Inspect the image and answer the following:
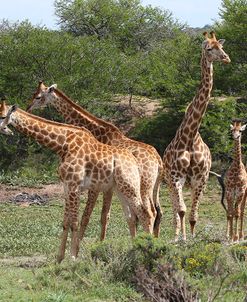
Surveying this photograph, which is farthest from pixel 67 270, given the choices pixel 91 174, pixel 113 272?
pixel 91 174

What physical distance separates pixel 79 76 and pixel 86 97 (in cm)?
78

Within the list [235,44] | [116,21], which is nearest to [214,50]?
[235,44]

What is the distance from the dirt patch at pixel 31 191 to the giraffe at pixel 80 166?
8912mm

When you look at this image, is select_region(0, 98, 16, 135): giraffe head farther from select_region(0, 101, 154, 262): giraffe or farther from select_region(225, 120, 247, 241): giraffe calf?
select_region(225, 120, 247, 241): giraffe calf

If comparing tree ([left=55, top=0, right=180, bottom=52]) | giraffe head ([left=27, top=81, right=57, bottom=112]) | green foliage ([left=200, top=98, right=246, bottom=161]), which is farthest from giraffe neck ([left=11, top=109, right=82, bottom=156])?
tree ([left=55, top=0, right=180, bottom=52])

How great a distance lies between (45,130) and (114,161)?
42.1 inches

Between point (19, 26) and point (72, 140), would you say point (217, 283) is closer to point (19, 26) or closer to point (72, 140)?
point (72, 140)

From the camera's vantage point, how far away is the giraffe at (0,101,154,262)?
10555mm

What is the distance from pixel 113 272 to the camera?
9266 millimetres

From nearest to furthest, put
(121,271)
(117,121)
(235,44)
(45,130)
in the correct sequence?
(121,271) < (45,130) < (235,44) < (117,121)

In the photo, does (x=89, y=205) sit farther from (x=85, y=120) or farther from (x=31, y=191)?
(x=31, y=191)

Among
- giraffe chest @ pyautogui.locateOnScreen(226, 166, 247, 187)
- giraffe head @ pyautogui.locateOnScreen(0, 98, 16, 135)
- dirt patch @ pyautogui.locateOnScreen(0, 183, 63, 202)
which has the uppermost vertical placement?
giraffe head @ pyautogui.locateOnScreen(0, 98, 16, 135)

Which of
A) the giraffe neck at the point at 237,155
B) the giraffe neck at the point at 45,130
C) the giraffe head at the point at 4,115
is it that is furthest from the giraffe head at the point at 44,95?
the giraffe neck at the point at 237,155

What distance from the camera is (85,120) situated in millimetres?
12281
